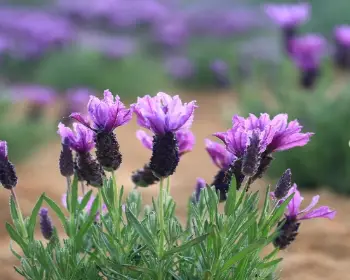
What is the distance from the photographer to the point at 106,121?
1524 mm

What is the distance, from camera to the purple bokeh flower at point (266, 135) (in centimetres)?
153

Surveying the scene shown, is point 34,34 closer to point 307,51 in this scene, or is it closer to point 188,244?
point 307,51

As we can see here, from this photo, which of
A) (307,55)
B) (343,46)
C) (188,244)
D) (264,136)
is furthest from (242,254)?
(343,46)

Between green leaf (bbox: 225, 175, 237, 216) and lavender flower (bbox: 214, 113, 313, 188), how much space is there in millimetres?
89

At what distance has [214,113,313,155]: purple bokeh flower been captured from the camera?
1.53 m

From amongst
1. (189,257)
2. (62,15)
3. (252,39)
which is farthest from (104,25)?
(189,257)

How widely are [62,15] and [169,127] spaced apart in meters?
9.01

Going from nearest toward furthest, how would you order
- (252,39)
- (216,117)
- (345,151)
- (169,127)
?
(169,127)
(345,151)
(216,117)
(252,39)

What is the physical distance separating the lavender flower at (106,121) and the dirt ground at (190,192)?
2.03 feet

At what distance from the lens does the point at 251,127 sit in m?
1.58

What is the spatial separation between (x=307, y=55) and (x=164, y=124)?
2.41 meters

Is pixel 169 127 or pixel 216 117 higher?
pixel 216 117

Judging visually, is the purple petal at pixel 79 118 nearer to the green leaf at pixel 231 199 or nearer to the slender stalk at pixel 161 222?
the slender stalk at pixel 161 222

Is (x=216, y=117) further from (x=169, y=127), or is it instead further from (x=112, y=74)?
(x=169, y=127)
